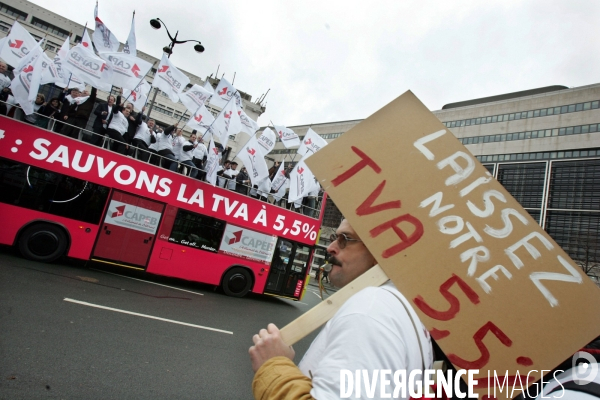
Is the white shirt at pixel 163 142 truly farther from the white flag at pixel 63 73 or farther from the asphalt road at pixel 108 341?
the asphalt road at pixel 108 341

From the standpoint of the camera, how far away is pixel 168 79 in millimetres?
11453

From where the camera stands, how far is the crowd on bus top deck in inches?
357

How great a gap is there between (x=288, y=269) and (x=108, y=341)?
813 cm

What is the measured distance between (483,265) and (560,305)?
0.29 m

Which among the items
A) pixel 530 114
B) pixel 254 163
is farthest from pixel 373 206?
pixel 530 114

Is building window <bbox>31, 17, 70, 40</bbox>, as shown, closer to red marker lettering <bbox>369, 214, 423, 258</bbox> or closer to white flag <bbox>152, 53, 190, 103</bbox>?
white flag <bbox>152, 53, 190, 103</bbox>

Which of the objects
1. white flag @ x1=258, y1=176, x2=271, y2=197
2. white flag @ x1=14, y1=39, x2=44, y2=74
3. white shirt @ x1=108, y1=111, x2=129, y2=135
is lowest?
white flag @ x1=258, y1=176, x2=271, y2=197

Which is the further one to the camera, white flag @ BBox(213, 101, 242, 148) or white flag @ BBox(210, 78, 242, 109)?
white flag @ BBox(210, 78, 242, 109)

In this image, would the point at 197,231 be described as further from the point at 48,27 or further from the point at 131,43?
the point at 48,27

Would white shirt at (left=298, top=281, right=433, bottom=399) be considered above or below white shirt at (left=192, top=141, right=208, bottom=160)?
below

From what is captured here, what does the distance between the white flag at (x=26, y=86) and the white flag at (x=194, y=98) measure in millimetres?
4060

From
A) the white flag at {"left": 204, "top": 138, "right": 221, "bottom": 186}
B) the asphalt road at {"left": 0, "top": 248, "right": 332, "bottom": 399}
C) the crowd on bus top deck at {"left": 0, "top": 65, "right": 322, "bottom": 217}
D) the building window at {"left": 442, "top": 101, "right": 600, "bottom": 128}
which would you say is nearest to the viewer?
the asphalt road at {"left": 0, "top": 248, "right": 332, "bottom": 399}

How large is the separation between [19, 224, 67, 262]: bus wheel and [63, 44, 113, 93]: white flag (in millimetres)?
3921

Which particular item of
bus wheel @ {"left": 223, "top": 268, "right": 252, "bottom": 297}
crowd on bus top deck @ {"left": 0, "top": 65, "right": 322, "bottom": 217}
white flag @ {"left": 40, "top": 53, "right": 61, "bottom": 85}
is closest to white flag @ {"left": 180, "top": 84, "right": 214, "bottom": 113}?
crowd on bus top deck @ {"left": 0, "top": 65, "right": 322, "bottom": 217}
